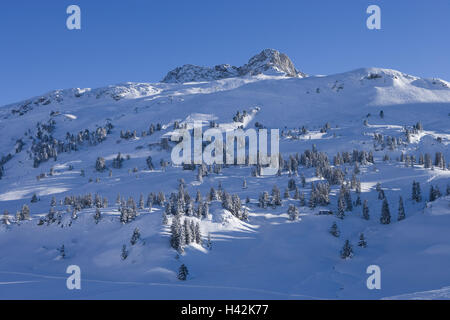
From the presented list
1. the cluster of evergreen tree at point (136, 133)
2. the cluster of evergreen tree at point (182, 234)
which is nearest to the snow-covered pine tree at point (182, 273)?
the cluster of evergreen tree at point (182, 234)

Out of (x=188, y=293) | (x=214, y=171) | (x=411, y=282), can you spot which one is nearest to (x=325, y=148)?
(x=214, y=171)

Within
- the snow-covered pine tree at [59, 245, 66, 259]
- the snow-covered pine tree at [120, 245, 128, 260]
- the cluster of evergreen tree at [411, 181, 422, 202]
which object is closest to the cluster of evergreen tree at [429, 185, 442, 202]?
the cluster of evergreen tree at [411, 181, 422, 202]

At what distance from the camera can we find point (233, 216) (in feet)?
198

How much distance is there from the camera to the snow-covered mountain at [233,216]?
124 ft

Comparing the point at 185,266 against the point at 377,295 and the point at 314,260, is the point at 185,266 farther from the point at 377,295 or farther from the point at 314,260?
the point at 377,295

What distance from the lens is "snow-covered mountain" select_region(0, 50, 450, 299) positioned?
124 ft

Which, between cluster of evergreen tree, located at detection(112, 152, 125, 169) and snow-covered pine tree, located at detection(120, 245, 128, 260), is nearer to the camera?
snow-covered pine tree, located at detection(120, 245, 128, 260)

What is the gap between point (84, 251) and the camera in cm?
5119

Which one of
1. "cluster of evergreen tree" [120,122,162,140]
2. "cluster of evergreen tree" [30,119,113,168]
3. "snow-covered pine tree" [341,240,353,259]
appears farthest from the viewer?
"cluster of evergreen tree" [120,122,162,140]

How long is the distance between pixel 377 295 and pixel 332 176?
54.0m

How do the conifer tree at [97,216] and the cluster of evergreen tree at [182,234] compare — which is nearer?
the cluster of evergreen tree at [182,234]

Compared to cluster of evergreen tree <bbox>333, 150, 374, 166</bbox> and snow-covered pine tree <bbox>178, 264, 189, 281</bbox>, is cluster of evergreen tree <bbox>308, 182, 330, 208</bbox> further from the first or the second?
snow-covered pine tree <bbox>178, 264, 189, 281</bbox>

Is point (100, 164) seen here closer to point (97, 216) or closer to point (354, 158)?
point (97, 216)

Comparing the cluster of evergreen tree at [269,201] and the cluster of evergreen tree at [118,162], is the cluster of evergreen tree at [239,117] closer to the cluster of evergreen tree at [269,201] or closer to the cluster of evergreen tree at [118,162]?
the cluster of evergreen tree at [118,162]
